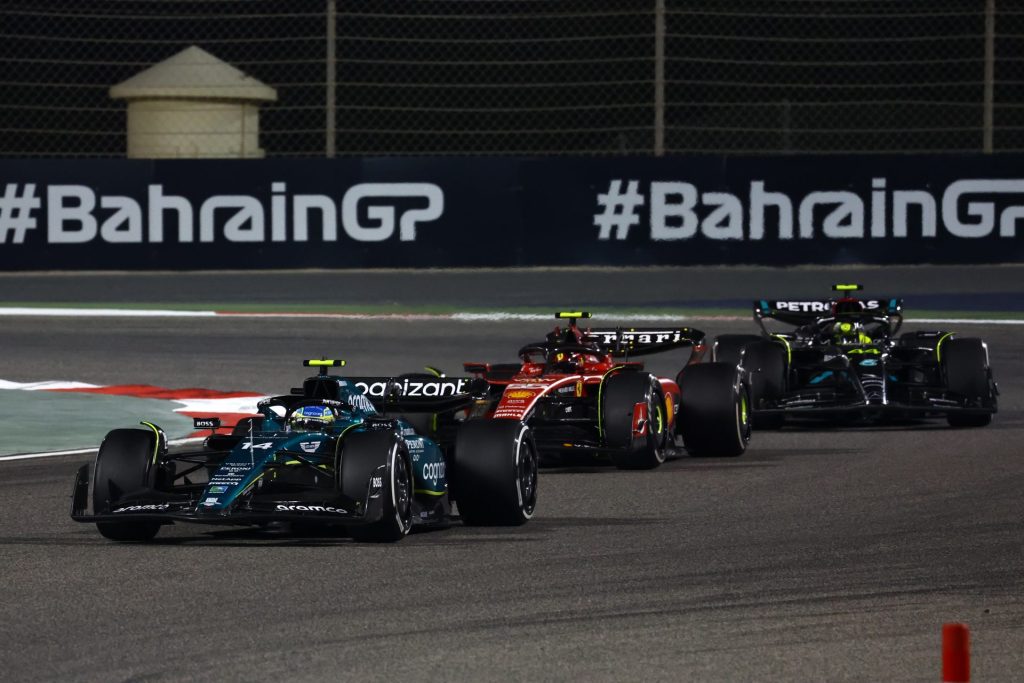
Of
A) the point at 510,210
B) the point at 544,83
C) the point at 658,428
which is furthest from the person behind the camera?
the point at 510,210

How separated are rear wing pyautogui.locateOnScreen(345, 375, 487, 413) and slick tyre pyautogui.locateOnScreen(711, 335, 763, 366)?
13.1ft

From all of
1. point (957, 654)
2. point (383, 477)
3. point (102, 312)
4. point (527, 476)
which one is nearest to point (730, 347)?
point (527, 476)

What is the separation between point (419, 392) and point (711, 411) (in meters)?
2.59

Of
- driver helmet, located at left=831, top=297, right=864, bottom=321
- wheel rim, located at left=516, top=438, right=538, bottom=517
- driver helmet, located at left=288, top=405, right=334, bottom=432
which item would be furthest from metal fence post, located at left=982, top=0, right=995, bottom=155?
driver helmet, located at left=288, top=405, right=334, bottom=432

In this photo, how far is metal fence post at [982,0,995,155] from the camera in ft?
75.2

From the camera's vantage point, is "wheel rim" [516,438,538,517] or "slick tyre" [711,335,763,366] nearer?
"wheel rim" [516,438,538,517]

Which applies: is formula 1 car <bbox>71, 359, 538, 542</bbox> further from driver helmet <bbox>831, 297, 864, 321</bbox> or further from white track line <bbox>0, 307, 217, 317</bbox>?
white track line <bbox>0, 307, 217, 317</bbox>

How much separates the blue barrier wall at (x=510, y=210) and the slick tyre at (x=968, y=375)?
30.5ft

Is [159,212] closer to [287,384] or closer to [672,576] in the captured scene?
[287,384]

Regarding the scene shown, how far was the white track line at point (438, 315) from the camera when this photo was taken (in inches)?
810

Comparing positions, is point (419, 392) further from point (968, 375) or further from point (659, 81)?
point (659, 81)

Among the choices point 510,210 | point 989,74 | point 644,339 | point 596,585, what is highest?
point 989,74

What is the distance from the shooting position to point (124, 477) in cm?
859

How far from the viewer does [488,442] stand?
30.1 ft
